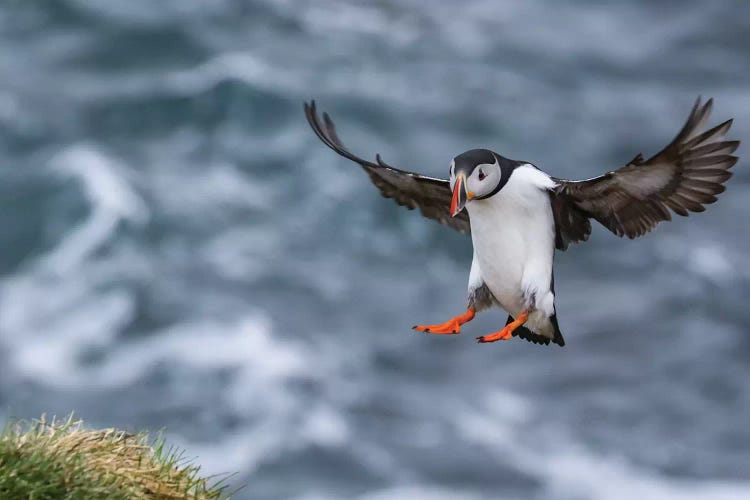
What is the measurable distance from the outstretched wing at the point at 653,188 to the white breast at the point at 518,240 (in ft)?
0.98

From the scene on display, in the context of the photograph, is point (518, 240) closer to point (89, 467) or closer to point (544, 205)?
point (544, 205)

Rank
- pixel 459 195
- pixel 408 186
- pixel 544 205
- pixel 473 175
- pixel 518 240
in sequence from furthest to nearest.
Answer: pixel 408 186, pixel 544 205, pixel 518 240, pixel 473 175, pixel 459 195

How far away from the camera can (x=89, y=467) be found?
26.5 feet

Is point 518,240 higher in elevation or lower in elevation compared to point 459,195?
higher

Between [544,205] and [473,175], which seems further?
[544,205]

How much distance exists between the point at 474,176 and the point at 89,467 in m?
2.92

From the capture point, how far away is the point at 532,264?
8.02 m

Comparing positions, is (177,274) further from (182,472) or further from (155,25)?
(182,472)

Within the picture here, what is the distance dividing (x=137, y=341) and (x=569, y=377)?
46.7ft

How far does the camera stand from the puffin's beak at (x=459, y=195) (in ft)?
23.0


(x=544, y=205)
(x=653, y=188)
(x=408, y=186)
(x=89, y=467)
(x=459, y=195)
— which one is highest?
(x=408, y=186)

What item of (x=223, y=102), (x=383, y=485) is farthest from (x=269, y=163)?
(x=383, y=485)

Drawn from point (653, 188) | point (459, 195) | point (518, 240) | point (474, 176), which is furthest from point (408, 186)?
point (459, 195)

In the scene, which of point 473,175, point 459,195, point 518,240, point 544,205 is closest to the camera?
point 459,195
